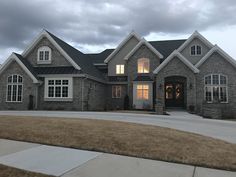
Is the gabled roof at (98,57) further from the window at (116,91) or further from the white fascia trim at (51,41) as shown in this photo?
the white fascia trim at (51,41)

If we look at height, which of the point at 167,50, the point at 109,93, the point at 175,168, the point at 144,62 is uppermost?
the point at 167,50

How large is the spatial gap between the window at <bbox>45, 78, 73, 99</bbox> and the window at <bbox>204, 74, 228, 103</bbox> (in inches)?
549

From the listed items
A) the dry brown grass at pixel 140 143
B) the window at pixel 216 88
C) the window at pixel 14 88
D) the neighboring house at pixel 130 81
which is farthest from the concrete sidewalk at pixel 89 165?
the window at pixel 216 88

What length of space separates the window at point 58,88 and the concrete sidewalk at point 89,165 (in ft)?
57.9

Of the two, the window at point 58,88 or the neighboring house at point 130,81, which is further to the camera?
the window at point 58,88

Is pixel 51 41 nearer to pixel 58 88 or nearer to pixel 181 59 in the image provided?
pixel 58 88

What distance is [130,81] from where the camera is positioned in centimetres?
2867

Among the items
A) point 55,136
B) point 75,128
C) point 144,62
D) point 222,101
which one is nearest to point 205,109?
point 222,101

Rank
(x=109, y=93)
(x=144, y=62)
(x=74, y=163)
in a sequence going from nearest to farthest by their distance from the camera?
1. (x=74, y=163)
2. (x=144, y=62)
3. (x=109, y=93)

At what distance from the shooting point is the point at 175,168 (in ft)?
17.2

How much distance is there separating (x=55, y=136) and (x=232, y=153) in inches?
222

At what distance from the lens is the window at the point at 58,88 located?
24125 mm

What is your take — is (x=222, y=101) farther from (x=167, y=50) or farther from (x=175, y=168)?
(x=175, y=168)

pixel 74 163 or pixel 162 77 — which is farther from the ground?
pixel 162 77
